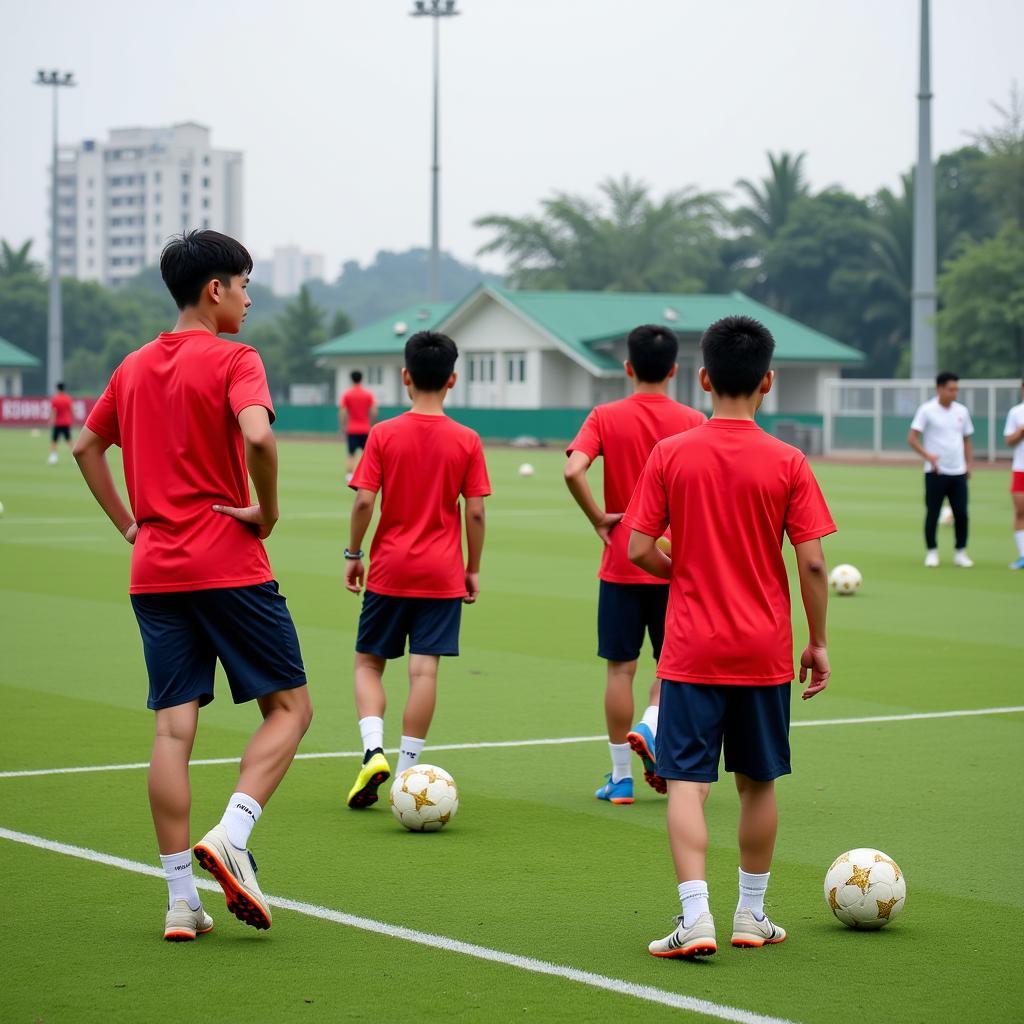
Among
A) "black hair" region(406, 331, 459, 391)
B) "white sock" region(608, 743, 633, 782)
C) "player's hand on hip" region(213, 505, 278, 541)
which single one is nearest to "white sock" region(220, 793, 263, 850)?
"player's hand on hip" region(213, 505, 278, 541)

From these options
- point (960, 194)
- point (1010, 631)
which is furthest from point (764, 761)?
point (960, 194)

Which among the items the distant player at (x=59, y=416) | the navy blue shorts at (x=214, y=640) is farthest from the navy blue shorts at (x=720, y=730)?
the distant player at (x=59, y=416)

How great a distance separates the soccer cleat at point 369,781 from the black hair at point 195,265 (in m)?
2.68

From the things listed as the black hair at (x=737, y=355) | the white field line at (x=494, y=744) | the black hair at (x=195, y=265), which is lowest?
the white field line at (x=494, y=744)

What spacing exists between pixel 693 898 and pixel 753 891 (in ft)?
1.14

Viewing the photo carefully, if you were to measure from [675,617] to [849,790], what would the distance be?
3025 millimetres

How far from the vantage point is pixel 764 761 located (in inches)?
223

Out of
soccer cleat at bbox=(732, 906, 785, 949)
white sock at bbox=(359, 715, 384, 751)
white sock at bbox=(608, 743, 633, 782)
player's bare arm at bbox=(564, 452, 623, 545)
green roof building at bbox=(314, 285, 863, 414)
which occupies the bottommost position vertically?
soccer cleat at bbox=(732, 906, 785, 949)

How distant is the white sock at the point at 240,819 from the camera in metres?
5.66

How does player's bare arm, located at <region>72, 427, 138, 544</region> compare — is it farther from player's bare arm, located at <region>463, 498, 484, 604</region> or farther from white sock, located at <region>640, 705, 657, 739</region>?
white sock, located at <region>640, 705, 657, 739</region>

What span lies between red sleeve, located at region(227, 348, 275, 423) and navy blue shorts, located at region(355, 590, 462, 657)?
2403mm

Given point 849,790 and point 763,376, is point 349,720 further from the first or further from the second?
point 763,376

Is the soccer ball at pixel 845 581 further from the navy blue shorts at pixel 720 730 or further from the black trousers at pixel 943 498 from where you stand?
the navy blue shorts at pixel 720 730

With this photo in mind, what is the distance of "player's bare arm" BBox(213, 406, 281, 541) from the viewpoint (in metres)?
5.62
